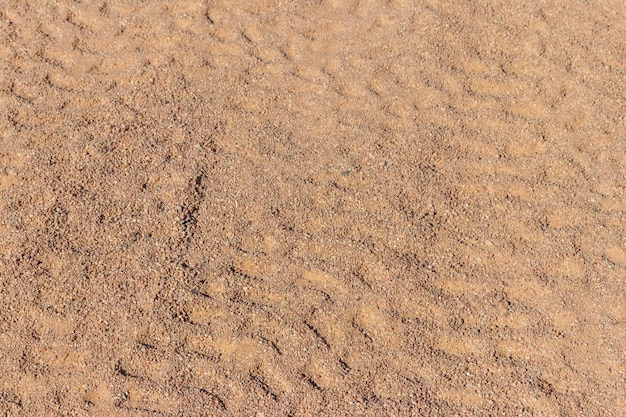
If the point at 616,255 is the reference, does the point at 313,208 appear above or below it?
below

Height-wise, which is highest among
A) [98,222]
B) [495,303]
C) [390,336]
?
[495,303]

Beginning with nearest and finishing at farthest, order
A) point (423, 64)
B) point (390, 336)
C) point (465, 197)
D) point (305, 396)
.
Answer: point (305, 396), point (390, 336), point (465, 197), point (423, 64)

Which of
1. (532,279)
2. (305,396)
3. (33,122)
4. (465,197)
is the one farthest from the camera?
(33,122)

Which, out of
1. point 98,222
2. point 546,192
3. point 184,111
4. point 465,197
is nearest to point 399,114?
point 465,197

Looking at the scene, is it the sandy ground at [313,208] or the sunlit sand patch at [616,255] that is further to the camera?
the sunlit sand patch at [616,255]

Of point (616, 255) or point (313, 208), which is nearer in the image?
point (616, 255)

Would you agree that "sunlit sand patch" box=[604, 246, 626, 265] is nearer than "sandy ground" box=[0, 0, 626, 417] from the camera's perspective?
No

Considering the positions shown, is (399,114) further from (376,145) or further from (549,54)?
(549,54)

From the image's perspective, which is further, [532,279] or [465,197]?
[465,197]
